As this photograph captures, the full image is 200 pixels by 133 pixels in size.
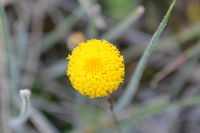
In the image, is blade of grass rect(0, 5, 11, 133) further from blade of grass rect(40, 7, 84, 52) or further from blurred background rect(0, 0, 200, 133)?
blade of grass rect(40, 7, 84, 52)

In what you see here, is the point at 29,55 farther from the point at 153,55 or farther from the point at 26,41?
the point at 153,55

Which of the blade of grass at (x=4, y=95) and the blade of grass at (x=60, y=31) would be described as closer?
the blade of grass at (x=4, y=95)

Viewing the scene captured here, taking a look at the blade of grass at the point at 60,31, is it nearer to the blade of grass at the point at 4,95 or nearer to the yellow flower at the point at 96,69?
the blade of grass at the point at 4,95

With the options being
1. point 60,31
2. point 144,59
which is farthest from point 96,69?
point 60,31

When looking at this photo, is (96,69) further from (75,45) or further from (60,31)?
(60,31)

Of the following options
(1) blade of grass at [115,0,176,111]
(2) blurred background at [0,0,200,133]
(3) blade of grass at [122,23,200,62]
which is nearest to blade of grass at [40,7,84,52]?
(2) blurred background at [0,0,200,133]

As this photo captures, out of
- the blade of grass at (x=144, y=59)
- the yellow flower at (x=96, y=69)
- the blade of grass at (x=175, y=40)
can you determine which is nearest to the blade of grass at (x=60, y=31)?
the blade of grass at (x=175, y=40)
